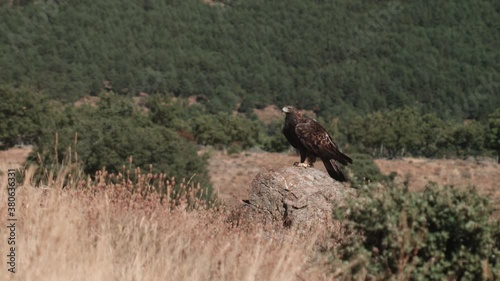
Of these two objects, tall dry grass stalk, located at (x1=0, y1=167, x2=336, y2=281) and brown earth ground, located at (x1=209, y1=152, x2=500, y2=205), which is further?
brown earth ground, located at (x1=209, y1=152, x2=500, y2=205)

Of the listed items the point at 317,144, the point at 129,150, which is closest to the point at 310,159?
the point at 317,144

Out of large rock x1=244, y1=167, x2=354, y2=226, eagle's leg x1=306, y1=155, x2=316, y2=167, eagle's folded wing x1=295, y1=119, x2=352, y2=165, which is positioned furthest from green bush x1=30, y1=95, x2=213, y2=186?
large rock x1=244, y1=167, x2=354, y2=226

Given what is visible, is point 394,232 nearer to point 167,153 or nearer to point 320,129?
point 320,129

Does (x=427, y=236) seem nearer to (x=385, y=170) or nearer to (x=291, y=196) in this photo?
(x=291, y=196)

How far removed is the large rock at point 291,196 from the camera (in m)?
8.40

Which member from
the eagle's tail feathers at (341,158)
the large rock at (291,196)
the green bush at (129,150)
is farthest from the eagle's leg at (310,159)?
the green bush at (129,150)

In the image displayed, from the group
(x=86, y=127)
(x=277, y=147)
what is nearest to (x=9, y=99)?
(x=86, y=127)

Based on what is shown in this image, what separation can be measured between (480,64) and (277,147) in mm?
116940

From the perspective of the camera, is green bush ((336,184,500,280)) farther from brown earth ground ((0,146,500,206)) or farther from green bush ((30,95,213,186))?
brown earth ground ((0,146,500,206))

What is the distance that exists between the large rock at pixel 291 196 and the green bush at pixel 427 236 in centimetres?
248

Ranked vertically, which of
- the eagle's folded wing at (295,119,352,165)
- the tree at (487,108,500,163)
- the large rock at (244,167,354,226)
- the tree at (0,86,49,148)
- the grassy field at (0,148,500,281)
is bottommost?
the tree at (0,86,49,148)

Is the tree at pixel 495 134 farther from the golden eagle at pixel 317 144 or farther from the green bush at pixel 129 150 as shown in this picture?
the golden eagle at pixel 317 144

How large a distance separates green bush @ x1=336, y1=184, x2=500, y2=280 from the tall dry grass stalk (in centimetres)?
51

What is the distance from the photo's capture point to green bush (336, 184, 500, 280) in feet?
18.0
